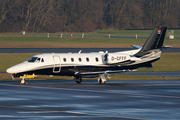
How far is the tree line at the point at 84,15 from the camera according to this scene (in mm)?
133325

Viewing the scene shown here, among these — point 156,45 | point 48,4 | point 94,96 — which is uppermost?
point 48,4

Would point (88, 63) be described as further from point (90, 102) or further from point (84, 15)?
point (84, 15)

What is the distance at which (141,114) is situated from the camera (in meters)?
20.9

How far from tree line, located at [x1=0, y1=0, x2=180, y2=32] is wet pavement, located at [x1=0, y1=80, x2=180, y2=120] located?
328 feet

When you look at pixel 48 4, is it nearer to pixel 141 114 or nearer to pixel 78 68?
pixel 78 68

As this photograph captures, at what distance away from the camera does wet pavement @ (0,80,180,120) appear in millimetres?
20609

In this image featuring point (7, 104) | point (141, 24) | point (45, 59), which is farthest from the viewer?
point (141, 24)

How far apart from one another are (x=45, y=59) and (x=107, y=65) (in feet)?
20.2

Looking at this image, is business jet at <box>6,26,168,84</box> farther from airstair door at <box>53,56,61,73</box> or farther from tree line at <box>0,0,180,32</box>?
tree line at <box>0,0,180,32</box>

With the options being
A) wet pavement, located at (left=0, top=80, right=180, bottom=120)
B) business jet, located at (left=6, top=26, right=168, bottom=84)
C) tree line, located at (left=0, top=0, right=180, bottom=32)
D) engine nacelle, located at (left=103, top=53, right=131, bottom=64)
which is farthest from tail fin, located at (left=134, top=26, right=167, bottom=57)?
tree line, located at (left=0, top=0, right=180, bottom=32)

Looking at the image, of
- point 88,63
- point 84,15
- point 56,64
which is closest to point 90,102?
point 56,64

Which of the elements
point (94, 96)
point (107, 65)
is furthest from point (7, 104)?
point (107, 65)

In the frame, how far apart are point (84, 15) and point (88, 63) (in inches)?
4798

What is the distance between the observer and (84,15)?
521 ft
